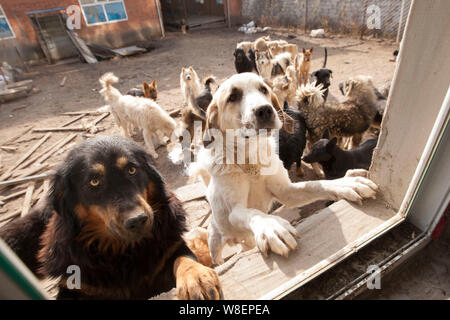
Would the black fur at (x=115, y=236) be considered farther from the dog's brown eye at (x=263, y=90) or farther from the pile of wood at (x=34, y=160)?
the pile of wood at (x=34, y=160)

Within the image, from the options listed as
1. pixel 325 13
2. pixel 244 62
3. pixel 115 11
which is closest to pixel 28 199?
pixel 244 62

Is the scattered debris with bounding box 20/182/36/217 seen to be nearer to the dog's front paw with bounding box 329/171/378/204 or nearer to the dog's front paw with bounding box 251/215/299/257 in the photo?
the dog's front paw with bounding box 251/215/299/257

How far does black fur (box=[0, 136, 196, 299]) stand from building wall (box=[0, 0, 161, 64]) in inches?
692

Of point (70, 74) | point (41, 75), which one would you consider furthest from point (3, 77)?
point (70, 74)

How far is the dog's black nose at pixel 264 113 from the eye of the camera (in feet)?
7.11

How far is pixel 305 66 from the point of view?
8.41m

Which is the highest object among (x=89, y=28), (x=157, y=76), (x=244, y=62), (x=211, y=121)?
(x=89, y=28)

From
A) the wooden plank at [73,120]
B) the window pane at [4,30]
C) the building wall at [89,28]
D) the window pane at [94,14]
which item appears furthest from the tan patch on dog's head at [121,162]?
the window pane at [94,14]

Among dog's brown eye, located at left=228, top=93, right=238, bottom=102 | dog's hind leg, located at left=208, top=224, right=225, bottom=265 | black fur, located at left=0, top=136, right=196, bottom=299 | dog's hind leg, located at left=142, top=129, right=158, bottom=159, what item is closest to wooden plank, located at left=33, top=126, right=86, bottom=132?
dog's hind leg, located at left=142, top=129, right=158, bottom=159

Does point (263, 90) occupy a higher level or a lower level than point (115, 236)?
higher

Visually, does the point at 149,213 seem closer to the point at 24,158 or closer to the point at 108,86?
the point at 108,86

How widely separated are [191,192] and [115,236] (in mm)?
3108

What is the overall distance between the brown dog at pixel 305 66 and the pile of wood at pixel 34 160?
23.4 feet

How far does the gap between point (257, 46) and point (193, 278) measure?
30.1 ft
